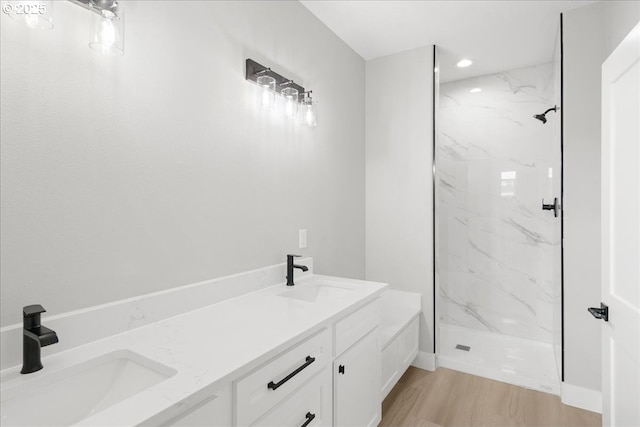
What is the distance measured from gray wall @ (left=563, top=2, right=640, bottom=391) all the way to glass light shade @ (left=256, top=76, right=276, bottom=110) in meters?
1.96

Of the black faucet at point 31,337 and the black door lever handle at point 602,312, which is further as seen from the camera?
the black door lever handle at point 602,312

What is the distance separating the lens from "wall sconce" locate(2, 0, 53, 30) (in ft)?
3.14

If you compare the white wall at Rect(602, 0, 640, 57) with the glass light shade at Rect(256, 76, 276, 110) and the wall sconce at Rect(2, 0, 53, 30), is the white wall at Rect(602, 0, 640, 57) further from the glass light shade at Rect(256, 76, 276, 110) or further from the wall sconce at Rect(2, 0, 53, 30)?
the wall sconce at Rect(2, 0, 53, 30)

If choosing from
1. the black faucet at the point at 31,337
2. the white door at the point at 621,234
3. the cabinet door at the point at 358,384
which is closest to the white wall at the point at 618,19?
the white door at the point at 621,234

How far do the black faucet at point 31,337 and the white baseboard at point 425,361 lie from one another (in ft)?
8.53

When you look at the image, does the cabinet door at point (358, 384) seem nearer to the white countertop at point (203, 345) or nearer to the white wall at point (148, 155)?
the white countertop at point (203, 345)

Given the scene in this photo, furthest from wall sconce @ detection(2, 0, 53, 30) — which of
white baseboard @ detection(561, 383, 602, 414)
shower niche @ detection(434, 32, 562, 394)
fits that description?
white baseboard @ detection(561, 383, 602, 414)

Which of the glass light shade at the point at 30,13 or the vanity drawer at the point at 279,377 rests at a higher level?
the glass light shade at the point at 30,13

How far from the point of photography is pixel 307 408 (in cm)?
129

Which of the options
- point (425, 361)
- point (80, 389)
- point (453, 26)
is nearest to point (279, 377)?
point (80, 389)

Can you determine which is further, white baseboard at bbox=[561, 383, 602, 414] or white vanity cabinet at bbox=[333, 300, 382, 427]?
white baseboard at bbox=[561, 383, 602, 414]

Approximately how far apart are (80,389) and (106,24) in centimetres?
112

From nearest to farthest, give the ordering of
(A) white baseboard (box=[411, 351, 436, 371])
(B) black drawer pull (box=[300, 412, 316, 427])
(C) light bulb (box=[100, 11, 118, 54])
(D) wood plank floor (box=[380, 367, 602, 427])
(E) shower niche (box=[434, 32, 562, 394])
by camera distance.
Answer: (C) light bulb (box=[100, 11, 118, 54]) → (B) black drawer pull (box=[300, 412, 316, 427]) → (D) wood plank floor (box=[380, 367, 602, 427]) → (A) white baseboard (box=[411, 351, 436, 371]) → (E) shower niche (box=[434, 32, 562, 394])

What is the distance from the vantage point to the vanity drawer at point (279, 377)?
98cm
